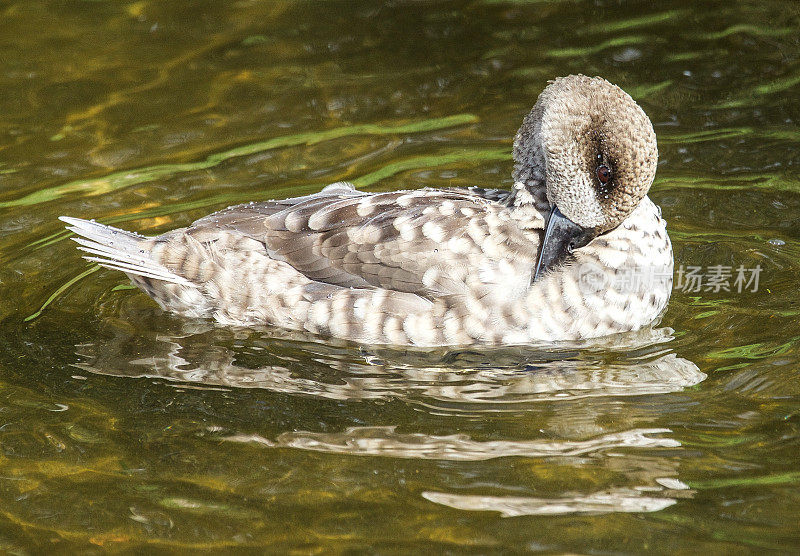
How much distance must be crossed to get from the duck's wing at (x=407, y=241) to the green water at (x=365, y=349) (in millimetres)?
466

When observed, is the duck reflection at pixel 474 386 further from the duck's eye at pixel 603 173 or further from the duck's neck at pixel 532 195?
the duck's eye at pixel 603 173

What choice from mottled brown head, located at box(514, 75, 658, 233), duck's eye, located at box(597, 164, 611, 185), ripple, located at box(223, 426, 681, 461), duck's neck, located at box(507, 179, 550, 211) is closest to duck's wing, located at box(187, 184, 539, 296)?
duck's neck, located at box(507, 179, 550, 211)

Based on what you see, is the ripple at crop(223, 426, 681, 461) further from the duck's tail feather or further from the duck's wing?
the duck's tail feather

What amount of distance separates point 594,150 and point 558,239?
0.61 meters

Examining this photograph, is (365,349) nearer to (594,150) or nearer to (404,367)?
(404,367)

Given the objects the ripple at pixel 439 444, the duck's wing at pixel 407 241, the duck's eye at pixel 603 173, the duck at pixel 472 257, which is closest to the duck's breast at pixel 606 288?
the duck at pixel 472 257

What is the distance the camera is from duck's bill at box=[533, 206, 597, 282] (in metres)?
6.23

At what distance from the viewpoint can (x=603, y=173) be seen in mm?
5953

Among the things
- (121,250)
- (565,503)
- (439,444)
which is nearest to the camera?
(565,503)

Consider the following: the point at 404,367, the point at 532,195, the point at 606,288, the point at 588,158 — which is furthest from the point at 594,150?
the point at 404,367

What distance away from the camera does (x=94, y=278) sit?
7.38 metres

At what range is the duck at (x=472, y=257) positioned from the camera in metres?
6.08

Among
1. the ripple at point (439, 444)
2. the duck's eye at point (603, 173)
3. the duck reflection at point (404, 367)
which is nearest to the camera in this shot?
the ripple at point (439, 444)

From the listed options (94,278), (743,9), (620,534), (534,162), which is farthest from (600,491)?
(743,9)
